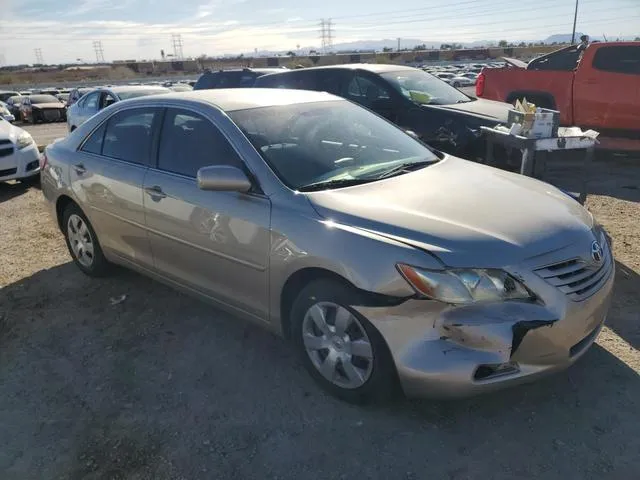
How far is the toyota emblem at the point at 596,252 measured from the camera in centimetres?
283

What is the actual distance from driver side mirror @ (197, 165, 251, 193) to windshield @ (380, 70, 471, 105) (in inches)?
186

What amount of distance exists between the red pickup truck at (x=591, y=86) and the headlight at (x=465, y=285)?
277 inches

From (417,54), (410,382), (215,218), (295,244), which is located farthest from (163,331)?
(417,54)

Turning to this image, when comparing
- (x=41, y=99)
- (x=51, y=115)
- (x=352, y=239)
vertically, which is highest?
(x=352, y=239)

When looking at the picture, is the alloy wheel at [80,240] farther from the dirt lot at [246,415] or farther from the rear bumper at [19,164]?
the rear bumper at [19,164]

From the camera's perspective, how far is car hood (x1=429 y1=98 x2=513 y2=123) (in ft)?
22.3

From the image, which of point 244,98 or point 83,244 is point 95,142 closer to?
point 83,244

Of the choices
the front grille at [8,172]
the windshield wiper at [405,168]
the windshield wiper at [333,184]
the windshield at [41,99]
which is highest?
the windshield wiper at [333,184]

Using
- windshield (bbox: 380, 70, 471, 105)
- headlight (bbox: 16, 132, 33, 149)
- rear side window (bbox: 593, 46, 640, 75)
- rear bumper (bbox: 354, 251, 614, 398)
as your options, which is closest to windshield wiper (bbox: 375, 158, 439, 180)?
rear bumper (bbox: 354, 251, 614, 398)

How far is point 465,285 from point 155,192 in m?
2.26

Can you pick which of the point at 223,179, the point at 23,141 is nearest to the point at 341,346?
the point at 223,179

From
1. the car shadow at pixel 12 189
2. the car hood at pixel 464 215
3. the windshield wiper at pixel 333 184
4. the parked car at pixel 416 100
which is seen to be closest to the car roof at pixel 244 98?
the windshield wiper at pixel 333 184

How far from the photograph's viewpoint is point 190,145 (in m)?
3.64

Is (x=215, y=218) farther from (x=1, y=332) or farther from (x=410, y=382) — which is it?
(x=1, y=332)
